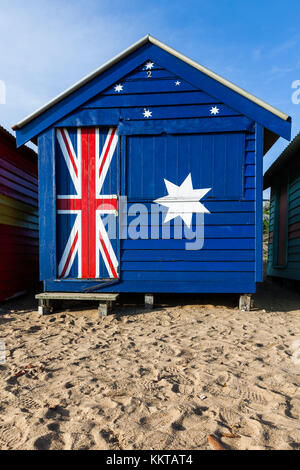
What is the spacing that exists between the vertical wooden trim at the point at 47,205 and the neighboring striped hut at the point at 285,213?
515 cm

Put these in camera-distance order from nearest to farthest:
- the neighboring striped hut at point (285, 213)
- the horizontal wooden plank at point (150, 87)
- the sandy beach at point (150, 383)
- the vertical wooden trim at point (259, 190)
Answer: the sandy beach at point (150, 383) → the vertical wooden trim at point (259, 190) → the horizontal wooden plank at point (150, 87) → the neighboring striped hut at point (285, 213)

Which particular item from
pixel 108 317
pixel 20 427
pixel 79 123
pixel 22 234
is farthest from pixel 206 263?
pixel 22 234

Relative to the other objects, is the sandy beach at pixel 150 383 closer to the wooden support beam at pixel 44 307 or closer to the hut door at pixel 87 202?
the wooden support beam at pixel 44 307

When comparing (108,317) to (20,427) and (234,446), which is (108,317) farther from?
(234,446)

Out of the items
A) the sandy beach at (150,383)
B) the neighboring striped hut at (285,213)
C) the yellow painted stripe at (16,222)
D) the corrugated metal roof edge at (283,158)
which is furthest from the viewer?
the neighboring striped hut at (285,213)

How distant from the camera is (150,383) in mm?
2299

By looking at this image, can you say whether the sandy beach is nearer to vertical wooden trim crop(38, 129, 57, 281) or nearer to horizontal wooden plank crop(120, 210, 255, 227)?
Result: vertical wooden trim crop(38, 129, 57, 281)

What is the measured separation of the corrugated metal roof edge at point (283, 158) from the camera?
6438 mm

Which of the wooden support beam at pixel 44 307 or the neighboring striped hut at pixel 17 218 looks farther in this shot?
the neighboring striped hut at pixel 17 218

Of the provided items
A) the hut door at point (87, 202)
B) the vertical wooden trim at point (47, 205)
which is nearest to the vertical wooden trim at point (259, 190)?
the hut door at point (87, 202)

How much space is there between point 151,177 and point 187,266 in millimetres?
1657

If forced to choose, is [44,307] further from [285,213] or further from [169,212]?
[285,213]

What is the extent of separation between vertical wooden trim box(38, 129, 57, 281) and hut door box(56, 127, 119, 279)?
0.10m

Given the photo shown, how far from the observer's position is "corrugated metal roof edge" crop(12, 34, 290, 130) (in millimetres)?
4648
